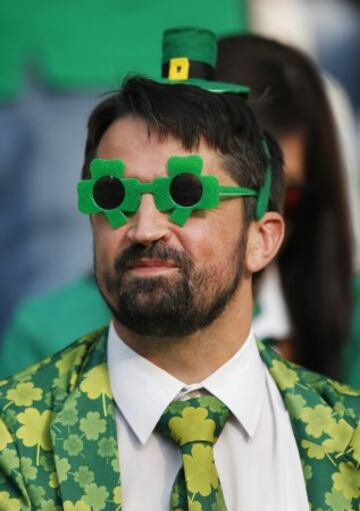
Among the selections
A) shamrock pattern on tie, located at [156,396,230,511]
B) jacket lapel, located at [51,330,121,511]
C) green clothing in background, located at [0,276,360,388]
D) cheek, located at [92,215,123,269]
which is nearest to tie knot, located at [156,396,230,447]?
shamrock pattern on tie, located at [156,396,230,511]

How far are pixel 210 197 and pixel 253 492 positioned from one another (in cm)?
75

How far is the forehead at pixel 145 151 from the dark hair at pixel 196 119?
0.02 meters

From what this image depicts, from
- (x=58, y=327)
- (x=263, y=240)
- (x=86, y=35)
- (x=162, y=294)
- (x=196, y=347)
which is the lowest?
(x=58, y=327)

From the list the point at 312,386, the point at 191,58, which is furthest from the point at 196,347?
the point at 191,58

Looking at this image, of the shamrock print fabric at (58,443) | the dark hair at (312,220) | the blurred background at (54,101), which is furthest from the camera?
the blurred background at (54,101)

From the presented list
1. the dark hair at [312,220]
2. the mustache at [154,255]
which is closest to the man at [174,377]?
the mustache at [154,255]

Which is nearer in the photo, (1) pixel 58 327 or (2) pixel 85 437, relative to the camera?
(2) pixel 85 437

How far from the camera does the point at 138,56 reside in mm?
5461

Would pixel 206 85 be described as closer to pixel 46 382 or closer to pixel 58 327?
pixel 46 382

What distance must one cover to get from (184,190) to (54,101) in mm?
2659

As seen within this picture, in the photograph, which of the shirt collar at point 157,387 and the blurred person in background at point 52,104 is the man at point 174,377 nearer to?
the shirt collar at point 157,387

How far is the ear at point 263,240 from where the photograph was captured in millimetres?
3158

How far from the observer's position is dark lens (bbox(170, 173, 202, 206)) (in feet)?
9.55

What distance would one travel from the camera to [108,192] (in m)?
2.96
